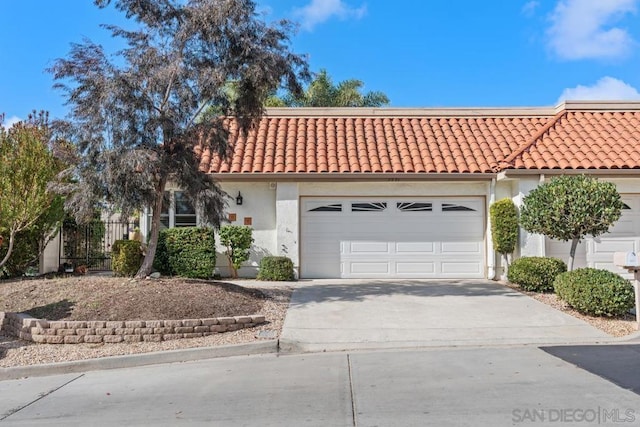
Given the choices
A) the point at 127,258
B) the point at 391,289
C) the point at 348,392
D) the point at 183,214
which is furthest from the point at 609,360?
the point at 183,214

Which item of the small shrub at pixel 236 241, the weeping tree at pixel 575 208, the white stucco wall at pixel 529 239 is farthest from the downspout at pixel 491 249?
the small shrub at pixel 236 241

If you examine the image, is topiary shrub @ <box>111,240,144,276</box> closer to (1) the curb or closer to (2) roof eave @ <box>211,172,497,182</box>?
(2) roof eave @ <box>211,172,497,182</box>

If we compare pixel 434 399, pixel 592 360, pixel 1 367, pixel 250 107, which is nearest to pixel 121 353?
pixel 1 367

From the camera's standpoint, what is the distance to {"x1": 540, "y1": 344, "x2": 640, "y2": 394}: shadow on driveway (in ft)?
18.6

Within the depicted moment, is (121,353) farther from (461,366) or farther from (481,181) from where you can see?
(481,181)

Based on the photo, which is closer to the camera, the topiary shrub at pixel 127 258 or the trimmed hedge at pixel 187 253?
the topiary shrub at pixel 127 258

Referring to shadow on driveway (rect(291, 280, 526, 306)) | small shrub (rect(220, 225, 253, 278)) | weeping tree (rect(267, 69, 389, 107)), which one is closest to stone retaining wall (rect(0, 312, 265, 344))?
shadow on driveway (rect(291, 280, 526, 306))

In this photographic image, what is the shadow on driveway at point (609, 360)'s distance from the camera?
5656 mm

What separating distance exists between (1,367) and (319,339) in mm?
4378

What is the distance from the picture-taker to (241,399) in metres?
5.25

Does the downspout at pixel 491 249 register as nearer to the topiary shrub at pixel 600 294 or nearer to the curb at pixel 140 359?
the topiary shrub at pixel 600 294

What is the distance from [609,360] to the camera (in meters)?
6.49

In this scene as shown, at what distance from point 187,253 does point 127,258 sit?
1509mm

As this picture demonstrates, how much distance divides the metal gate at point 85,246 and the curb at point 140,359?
864 cm
